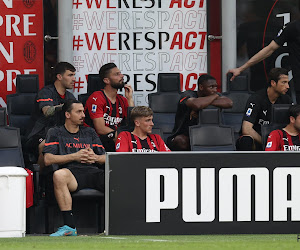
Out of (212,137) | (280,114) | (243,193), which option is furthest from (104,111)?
(243,193)

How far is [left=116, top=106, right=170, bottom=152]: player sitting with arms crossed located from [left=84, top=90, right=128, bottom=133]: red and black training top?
81 cm

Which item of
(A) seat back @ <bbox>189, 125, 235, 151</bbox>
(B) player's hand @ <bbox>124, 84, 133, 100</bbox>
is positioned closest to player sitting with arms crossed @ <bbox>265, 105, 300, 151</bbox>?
(A) seat back @ <bbox>189, 125, 235, 151</bbox>

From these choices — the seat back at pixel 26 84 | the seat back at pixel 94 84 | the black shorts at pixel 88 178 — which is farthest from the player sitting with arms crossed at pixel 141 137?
the seat back at pixel 26 84

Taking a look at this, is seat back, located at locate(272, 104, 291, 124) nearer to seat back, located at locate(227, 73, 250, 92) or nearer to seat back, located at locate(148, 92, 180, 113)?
seat back, located at locate(227, 73, 250, 92)

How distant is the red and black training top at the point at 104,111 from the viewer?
1121cm

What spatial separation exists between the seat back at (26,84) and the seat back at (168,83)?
147 centimetres

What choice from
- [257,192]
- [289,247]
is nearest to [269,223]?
[257,192]

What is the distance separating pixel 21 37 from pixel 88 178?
3.13 meters

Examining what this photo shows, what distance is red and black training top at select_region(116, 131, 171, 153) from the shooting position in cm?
1027

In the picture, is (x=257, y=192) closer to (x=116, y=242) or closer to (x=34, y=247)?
(x=116, y=242)

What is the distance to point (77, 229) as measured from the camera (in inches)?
405

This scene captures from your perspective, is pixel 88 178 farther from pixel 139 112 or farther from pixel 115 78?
pixel 115 78

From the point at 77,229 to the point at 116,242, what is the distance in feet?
7.50

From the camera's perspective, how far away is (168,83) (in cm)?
1159
